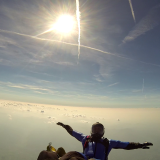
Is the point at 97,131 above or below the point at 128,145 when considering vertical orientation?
above

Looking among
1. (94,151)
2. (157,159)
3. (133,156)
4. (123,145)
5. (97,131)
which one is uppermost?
(97,131)

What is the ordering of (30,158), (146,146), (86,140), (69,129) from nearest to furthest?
(146,146), (86,140), (69,129), (30,158)

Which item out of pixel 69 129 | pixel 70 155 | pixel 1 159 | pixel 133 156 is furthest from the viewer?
pixel 133 156

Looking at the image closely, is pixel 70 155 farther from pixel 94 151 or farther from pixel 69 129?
pixel 69 129

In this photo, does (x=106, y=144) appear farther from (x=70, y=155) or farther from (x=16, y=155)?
(x=16, y=155)

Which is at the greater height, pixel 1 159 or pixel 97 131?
pixel 97 131

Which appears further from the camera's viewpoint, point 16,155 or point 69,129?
point 16,155

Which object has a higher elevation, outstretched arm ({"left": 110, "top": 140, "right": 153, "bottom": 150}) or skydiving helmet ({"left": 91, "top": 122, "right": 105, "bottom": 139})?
skydiving helmet ({"left": 91, "top": 122, "right": 105, "bottom": 139})

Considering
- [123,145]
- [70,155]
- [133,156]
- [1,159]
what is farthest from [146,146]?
[133,156]

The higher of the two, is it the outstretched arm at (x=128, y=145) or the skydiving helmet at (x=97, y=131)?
the skydiving helmet at (x=97, y=131)
